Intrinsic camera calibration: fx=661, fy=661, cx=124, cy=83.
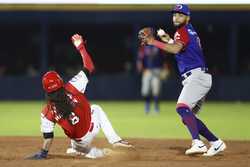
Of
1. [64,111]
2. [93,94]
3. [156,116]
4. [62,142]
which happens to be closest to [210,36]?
[93,94]

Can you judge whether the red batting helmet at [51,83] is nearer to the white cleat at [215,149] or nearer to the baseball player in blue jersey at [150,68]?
the white cleat at [215,149]

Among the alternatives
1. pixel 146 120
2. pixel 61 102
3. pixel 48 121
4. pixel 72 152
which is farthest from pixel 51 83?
pixel 146 120

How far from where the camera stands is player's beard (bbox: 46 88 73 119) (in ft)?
25.5

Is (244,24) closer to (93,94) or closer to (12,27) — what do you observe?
(93,94)

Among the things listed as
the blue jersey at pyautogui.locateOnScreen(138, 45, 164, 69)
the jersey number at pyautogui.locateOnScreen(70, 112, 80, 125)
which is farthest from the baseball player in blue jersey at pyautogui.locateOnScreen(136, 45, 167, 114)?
the jersey number at pyautogui.locateOnScreen(70, 112, 80, 125)

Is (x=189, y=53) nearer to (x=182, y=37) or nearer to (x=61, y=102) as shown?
(x=182, y=37)

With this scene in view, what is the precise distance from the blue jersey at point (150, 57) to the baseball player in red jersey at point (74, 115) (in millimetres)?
7564

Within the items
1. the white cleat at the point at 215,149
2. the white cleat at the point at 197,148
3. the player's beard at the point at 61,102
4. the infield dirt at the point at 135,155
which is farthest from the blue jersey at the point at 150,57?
the player's beard at the point at 61,102

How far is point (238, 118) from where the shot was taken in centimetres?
1496

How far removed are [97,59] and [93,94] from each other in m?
3.31

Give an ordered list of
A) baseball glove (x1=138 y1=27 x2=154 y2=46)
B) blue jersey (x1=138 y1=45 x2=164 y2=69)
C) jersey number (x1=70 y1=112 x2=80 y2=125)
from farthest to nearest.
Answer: blue jersey (x1=138 y1=45 x2=164 y2=69), baseball glove (x1=138 y1=27 x2=154 y2=46), jersey number (x1=70 y1=112 x2=80 y2=125)

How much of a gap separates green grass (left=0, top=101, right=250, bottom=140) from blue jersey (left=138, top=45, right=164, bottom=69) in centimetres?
120

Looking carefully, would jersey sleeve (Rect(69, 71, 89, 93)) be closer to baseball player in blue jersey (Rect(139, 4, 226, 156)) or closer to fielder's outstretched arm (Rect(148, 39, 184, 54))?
fielder's outstretched arm (Rect(148, 39, 184, 54))

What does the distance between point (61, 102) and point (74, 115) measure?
27 cm
